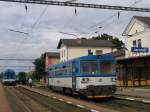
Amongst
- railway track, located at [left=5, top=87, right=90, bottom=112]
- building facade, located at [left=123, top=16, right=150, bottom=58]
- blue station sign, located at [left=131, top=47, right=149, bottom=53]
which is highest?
building facade, located at [left=123, top=16, right=150, bottom=58]

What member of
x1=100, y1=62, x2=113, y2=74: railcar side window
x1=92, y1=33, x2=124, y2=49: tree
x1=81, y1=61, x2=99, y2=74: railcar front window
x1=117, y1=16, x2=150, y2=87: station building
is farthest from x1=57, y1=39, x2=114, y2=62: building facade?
x1=81, y1=61, x2=99, y2=74: railcar front window

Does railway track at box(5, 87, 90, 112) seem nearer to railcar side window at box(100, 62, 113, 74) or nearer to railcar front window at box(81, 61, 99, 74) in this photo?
railcar front window at box(81, 61, 99, 74)

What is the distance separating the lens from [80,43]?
8656cm

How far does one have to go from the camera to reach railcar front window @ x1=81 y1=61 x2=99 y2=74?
26797 millimetres

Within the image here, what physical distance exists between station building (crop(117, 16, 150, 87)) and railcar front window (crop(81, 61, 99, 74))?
17.3 metres

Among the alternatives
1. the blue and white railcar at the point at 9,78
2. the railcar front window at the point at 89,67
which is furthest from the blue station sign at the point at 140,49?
the blue and white railcar at the point at 9,78

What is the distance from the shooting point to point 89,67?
2702cm

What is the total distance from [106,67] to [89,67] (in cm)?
113

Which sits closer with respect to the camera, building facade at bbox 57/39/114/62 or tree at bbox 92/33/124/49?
building facade at bbox 57/39/114/62

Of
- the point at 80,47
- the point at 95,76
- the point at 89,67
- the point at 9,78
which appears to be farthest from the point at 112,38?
the point at 95,76

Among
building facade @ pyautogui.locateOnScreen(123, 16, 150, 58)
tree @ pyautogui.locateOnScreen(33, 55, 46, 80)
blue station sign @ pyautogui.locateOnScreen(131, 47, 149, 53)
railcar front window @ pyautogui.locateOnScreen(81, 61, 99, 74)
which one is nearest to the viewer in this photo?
railcar front window @ pyautogui.locateOnScreen(81, 61, 99, 74)

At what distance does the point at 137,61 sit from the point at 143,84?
8.97 ft

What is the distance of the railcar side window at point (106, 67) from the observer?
2698cm

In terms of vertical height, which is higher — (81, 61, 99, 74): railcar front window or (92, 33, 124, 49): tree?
(92, 33, 124, 49): tree
